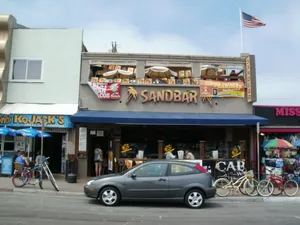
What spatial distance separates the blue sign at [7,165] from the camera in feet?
58.1

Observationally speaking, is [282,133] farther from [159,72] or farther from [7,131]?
[7,131]

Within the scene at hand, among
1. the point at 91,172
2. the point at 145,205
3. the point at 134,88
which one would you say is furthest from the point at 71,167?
the point at 145,205

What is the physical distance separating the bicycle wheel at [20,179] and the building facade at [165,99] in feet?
12.2

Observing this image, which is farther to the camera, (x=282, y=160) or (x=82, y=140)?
→ (x=82, y=140)

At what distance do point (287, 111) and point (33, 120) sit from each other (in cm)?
1288

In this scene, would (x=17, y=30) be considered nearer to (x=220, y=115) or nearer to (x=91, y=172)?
(x=91, y=172)

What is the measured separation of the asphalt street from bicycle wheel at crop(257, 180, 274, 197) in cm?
128

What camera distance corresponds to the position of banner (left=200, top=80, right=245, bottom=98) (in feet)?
61.6

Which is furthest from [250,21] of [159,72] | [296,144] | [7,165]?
[7,165]

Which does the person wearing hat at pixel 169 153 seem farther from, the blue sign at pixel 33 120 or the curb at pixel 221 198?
the blue sign at pixel 33 120

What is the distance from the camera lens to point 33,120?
1795cm

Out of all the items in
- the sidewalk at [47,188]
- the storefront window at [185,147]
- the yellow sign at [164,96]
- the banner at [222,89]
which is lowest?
the sidewalk at [47,188]

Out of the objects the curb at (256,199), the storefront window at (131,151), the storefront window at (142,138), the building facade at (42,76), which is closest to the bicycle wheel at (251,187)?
the curb at (256,199)

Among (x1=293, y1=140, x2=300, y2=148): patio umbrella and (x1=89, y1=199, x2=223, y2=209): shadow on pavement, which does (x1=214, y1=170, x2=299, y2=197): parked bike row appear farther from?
(x1=293, y1=140, x2=300, y2=148): patio umbrella
